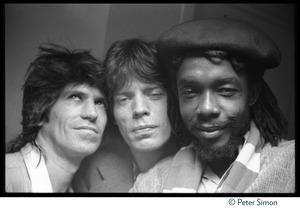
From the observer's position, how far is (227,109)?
3.90 feet

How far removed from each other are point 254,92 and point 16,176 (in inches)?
32.3

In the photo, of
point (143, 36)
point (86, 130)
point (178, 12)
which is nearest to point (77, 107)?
point (86, 130)

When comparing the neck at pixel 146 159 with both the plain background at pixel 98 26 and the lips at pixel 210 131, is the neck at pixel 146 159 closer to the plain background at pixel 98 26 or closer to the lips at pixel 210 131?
the lips at pixel 210 131

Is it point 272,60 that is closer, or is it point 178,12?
point 272,60

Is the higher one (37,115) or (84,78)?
(84,78)

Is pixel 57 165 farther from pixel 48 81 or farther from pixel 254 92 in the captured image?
pixel 254 92

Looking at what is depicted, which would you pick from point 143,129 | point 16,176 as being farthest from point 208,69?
point 16,176

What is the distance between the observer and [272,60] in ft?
3.94

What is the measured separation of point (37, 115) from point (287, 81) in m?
0.85

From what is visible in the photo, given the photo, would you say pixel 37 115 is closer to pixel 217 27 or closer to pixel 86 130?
pixel 86 130

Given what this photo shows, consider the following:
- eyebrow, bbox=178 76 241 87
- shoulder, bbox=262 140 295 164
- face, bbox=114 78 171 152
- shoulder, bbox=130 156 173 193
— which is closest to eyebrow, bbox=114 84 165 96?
face, bbox=114 78 171 152

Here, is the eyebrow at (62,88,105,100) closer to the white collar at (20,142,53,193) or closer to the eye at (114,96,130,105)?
the eye at (114,96,130,105)

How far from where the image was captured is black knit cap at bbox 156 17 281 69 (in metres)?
1.15

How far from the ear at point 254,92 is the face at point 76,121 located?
480 millimetres
